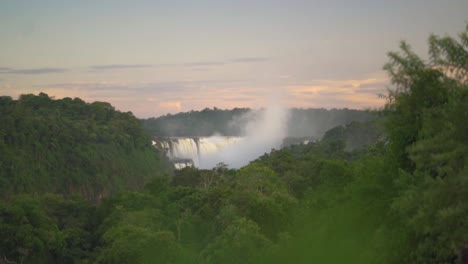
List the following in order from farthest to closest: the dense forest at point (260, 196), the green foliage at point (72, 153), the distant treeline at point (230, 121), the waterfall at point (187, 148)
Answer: the distant treeline at point (230, 121), the waterfall at point (187, 148), the green foliage at point (72, 153), the dense forest at point (260, 196)

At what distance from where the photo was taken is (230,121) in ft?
489

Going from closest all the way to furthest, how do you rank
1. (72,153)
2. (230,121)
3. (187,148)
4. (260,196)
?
(260,196) → (72,153) → (187,148) → (230,121)

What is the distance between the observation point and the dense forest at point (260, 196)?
412 inches

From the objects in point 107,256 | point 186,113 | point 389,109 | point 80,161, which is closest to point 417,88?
point 389,109

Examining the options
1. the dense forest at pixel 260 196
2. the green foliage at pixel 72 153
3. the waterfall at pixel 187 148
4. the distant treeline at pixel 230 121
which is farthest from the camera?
the distant treeline at pixel 230 121

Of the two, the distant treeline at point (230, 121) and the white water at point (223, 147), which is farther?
the distant treeline at point (230, 121)

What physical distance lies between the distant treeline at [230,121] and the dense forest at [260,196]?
60.8 meters

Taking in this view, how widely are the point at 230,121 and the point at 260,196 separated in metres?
120

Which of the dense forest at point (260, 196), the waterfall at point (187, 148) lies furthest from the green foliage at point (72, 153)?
the waterfall at point (187, 148)

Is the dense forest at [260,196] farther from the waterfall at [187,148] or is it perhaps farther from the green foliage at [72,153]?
the waterfall at [187,148]

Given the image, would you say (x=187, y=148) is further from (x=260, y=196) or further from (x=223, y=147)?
(x=260, y=196)

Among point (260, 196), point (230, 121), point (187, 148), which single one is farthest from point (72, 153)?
point (230, 121)

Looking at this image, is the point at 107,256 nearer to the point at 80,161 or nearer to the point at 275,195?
the point at 275,195

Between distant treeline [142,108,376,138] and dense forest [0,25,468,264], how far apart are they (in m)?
60.8
